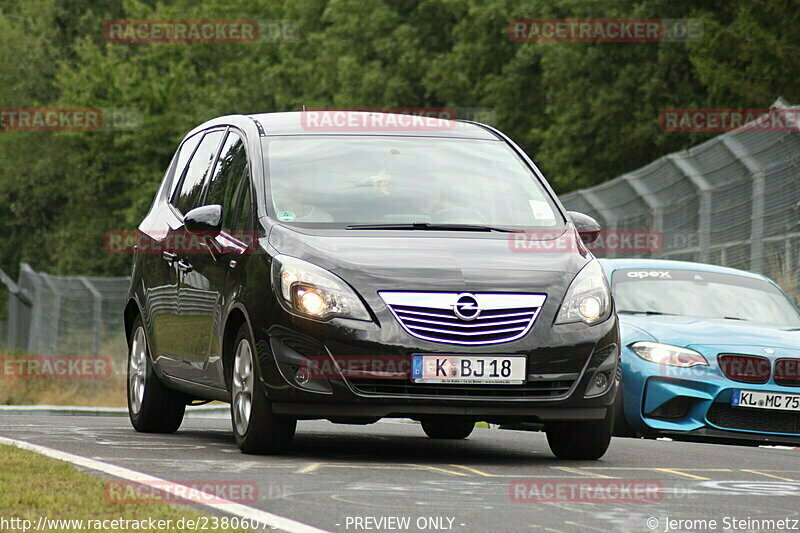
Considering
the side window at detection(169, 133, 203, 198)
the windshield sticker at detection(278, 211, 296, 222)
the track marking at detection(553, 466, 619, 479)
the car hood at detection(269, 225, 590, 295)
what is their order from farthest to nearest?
the side window at detection(169, 133, 203, 198) → the windshield sticker at detection(278, 211, 296, 222) → the car hood at detection(269, 225, 590, 295) → the track marking at detection(553, 466, 619, 479)

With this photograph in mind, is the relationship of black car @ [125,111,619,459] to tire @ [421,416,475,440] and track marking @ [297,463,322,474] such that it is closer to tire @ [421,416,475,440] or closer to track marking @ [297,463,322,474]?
track marking @ [297,463,322,474]

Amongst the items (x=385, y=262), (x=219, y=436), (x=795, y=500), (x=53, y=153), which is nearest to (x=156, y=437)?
(x=219, y=436)

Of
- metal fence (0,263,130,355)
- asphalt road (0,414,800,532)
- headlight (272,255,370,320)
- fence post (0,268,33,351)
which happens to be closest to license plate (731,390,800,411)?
asphalt road (0,414,800,532)

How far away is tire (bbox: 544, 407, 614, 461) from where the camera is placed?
936cm

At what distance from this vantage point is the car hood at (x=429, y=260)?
28.5 ft

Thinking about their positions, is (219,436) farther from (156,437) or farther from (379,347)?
(379,347)

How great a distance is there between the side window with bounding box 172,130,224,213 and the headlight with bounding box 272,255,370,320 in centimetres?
222

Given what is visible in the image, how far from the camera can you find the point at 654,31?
39.7 meters

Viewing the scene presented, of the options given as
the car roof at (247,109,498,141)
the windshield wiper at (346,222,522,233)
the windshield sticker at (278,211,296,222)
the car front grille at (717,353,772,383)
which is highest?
the car roof at (247,109,498,141)

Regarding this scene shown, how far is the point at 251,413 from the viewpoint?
29.2 ft

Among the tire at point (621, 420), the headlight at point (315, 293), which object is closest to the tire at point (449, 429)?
the tire at point (621, 420)

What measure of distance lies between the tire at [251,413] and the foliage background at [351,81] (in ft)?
87.6

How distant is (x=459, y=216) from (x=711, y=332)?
344 centimetres

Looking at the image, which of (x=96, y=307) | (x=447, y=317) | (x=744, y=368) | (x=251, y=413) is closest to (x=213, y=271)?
(x=251, y=413)
